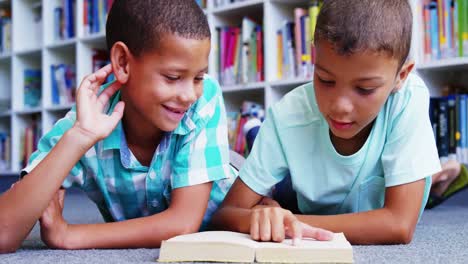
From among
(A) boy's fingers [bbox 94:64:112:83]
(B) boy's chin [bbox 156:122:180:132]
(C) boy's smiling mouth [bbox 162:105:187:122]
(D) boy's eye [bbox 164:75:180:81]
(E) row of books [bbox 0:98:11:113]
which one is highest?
(E) row of books [bbox 0:98:11:113]

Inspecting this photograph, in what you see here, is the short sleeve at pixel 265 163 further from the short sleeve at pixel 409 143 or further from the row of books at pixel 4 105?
the row of books at pixel 4 105

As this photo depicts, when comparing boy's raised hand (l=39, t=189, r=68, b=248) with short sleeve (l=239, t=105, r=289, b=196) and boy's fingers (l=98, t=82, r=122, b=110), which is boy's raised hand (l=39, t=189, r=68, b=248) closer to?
boy's fingers (l=98, t=82, r=122, b=110)

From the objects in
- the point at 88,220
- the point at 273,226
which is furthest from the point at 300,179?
the point at 88,220

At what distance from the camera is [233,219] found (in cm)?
110

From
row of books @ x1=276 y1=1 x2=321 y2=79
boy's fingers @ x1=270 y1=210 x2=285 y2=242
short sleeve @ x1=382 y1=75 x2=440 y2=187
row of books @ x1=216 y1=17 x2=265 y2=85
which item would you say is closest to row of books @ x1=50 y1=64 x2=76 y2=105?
row of books @ x1=216 y1=17 x2=265 y2=85

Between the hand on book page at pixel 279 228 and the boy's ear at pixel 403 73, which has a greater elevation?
the boy's ear at pixel 403 73

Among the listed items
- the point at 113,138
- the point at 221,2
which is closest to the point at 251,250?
the point at 113,138

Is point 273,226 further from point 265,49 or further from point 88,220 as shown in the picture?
point 265,49

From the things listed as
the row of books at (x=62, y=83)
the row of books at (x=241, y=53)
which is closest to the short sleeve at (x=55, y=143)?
the row of books at (x=241, y=53)

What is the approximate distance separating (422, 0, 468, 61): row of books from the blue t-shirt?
116 cm

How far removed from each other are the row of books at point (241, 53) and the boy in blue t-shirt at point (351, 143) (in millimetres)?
1499

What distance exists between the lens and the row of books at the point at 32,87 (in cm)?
375

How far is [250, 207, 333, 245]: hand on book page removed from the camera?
0.89 meters

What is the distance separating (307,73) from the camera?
2.56 meters
